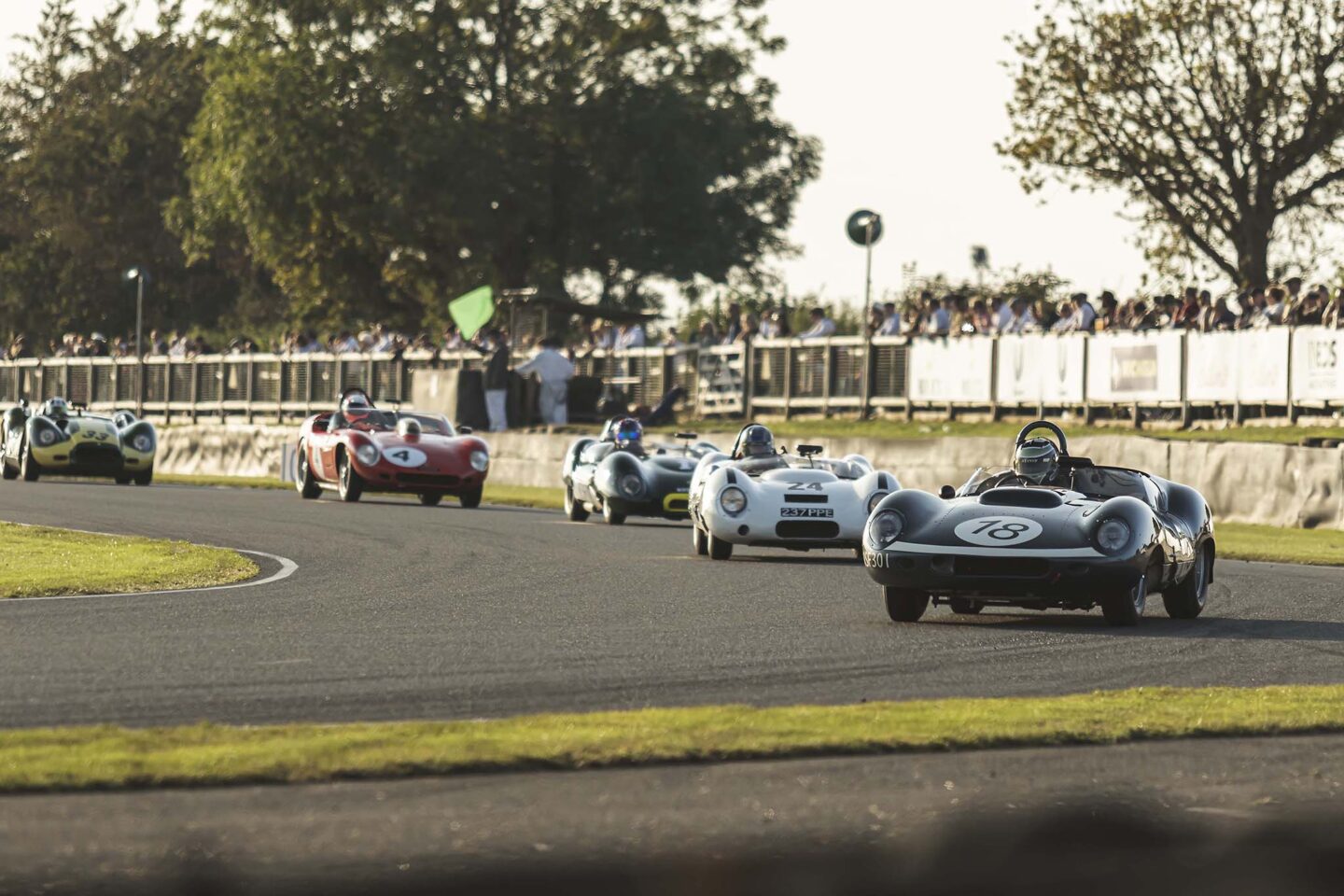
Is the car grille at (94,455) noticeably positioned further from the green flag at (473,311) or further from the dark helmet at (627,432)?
the dark helmet at (627,432)

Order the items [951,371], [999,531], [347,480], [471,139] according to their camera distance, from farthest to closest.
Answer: [471,139] → [951,371] → [347,480] → [999,531]

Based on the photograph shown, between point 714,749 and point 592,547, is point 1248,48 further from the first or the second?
point 714,749

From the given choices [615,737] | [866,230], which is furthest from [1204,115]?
[615,737]

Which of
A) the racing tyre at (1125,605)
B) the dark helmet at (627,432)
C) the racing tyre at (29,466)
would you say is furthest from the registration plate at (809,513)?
the racing tyre at (29,466)

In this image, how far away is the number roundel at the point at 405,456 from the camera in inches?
1018

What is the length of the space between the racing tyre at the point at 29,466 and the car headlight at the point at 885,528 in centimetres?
2127

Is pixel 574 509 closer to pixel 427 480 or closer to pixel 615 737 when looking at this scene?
pixel 427 480

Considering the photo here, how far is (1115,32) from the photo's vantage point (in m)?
38.6

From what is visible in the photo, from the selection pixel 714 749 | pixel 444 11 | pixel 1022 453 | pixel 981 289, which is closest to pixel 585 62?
pixel 444 11

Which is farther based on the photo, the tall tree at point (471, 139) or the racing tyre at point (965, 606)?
the tall tree at point (471, 139)

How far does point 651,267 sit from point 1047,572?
4290 centimetres

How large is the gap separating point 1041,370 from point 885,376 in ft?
11.7

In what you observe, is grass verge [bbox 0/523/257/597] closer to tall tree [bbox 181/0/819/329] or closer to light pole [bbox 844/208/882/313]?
light pole [bbox 844/208/882/313]

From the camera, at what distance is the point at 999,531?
40.4 feet
